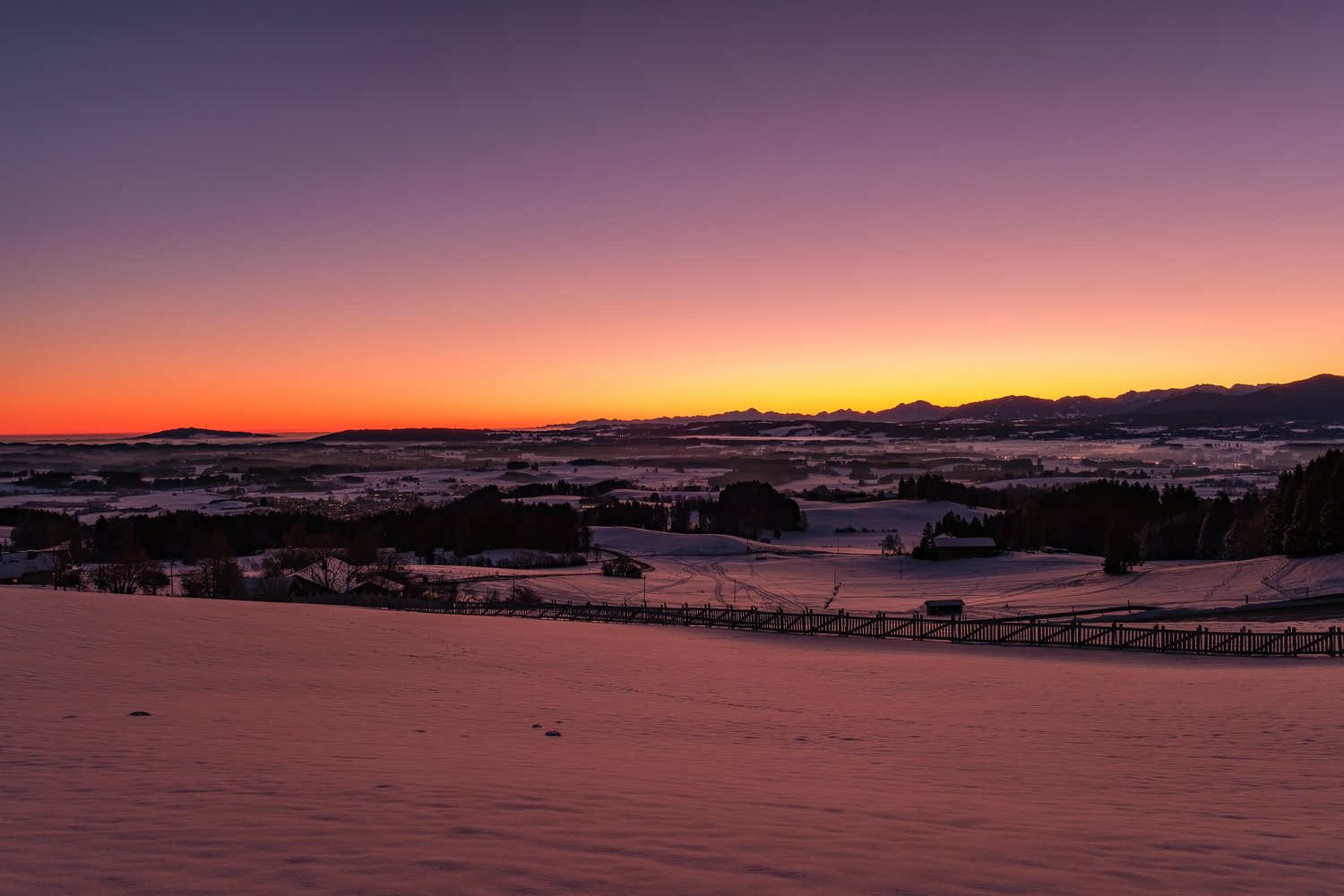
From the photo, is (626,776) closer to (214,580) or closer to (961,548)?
(214,580)

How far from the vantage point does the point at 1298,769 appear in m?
11.0

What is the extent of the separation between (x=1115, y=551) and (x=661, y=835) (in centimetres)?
6524

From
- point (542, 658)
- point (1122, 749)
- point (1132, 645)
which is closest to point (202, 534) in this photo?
point (542, 658)

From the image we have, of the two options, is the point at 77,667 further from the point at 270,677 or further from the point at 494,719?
the point at 494,719

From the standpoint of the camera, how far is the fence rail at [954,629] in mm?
28062

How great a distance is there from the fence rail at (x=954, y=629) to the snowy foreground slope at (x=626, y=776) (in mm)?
6705

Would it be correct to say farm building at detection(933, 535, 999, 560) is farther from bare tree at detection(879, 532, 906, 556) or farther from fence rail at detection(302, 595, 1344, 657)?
fence rail at detection(302, 595, 1344, 657)

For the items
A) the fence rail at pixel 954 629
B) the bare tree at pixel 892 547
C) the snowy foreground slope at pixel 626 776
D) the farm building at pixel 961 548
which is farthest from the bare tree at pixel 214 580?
the bare tree at pixel 892 547

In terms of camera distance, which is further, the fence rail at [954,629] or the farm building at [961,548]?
the farm building at [961,548]

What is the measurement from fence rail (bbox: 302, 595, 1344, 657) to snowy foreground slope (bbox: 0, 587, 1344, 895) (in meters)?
6.71

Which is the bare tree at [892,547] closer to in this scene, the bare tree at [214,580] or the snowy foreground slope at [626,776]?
the bare tree at [214,580]

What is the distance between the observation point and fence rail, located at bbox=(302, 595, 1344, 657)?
2806 centimetres

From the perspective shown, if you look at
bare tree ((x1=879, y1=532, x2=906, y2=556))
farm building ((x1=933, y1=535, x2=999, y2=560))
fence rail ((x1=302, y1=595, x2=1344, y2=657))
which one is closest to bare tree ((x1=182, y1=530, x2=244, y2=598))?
fence rail ((x1=302, y1=595, x2=1344, y2=657))

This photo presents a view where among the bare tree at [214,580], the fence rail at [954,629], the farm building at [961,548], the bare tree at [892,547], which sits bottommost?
the bare tree at [892,547]
